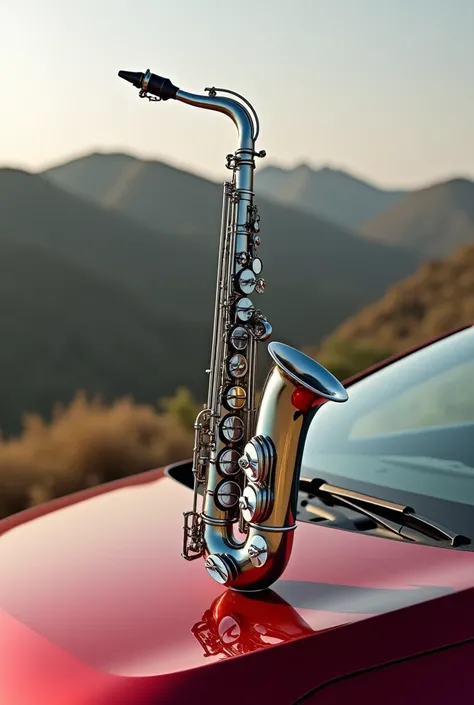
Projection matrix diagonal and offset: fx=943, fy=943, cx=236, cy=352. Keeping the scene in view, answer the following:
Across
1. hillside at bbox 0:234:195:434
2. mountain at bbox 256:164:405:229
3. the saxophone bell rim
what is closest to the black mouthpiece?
the saxophone bell rim

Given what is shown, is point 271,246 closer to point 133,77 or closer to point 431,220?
point 431,220

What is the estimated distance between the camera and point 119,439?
23.4ft

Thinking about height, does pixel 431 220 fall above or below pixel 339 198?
below

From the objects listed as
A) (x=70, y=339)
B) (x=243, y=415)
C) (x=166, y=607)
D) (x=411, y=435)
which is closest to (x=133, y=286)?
(x=70, y=339)

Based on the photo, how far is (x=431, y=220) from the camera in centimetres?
4534

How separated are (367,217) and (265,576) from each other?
1910 inches

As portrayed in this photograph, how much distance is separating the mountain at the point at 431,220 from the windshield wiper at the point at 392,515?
4101cm

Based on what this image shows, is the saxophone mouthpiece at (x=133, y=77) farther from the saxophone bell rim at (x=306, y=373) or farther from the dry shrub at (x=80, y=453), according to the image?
the dry shrub at (x=80, y=453)

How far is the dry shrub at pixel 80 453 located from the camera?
659 cm

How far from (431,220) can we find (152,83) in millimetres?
44887

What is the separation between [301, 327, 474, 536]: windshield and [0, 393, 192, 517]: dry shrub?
4078 millimetres

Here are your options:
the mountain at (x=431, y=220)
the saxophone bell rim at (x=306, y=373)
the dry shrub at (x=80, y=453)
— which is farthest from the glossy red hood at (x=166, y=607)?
the mountain at (x=431, y=220)

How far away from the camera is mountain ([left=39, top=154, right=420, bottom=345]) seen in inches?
1545

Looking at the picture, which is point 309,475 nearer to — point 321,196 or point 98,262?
point 98,262
